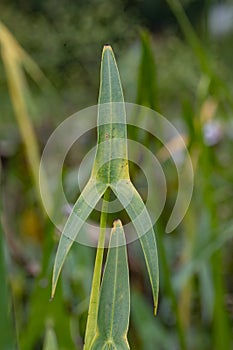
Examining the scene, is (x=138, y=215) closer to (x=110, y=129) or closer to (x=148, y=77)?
(x=110, y=129)

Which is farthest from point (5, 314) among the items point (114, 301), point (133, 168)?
point (133, 168)

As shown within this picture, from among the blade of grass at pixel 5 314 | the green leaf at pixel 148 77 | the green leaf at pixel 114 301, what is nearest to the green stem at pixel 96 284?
the green leaf at pixel 114 301

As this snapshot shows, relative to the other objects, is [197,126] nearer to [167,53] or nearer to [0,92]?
[167,53]

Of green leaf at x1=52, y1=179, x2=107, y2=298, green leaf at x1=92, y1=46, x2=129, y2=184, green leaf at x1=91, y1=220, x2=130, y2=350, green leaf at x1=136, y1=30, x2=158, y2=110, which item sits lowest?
green leaf at x1=91, y1=220, x2=130, y2=350

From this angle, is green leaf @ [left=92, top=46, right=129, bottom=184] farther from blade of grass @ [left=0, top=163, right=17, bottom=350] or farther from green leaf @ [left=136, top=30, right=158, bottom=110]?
green leaf @ [left=136, top=30, right=158, bottom=110]

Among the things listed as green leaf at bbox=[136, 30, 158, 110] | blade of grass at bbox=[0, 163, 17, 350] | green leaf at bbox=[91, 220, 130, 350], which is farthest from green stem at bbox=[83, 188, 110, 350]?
green leaf at bbox=[136, 30, 158, 110]

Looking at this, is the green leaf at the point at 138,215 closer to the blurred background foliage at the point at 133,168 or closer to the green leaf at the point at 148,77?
the blurred background foliage at the point at 133,168
